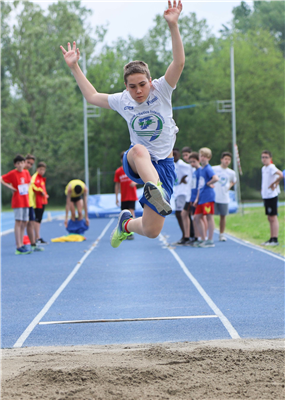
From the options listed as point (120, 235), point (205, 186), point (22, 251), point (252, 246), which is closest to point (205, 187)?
Result: point (205, 186)

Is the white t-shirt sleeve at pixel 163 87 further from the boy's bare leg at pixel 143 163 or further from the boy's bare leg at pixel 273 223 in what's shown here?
the boy's bare leg at pixel 273 223

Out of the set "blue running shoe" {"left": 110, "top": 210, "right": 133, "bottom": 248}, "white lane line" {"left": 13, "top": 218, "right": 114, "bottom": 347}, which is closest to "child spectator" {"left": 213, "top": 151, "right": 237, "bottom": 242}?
"white lane line" {"left": 13, "top": 218, "right": 114, "bottom": 347}

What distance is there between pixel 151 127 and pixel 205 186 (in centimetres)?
682

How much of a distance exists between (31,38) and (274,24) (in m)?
26.8

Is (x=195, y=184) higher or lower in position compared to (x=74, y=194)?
higher

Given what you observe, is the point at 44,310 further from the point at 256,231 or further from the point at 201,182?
the point at 256,231

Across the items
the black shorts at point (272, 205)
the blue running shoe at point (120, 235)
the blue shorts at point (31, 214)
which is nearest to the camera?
the blue running shoe at point (120, 235)

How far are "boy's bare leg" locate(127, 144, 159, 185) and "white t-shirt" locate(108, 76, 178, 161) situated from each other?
6.9 inches

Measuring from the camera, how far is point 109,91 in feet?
141

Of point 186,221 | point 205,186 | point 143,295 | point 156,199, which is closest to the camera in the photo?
point 156,199

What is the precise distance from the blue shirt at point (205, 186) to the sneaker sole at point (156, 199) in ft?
23.2

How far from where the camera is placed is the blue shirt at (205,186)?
1062cm

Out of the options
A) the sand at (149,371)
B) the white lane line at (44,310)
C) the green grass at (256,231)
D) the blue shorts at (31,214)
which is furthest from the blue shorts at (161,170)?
the blue shorts at (31,214)

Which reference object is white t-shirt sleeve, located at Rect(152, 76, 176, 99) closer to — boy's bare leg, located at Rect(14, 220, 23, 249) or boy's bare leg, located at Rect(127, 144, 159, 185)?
boy's bare leg, located at Rect(127, 144, 159, 185)
